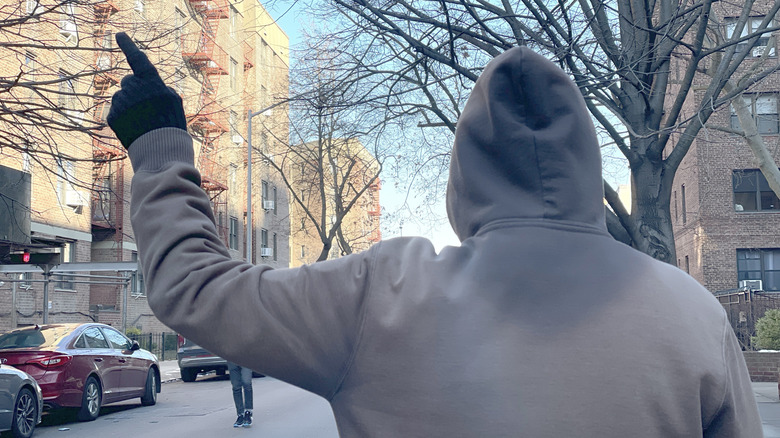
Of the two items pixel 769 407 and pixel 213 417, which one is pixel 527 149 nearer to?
pixel 213 417

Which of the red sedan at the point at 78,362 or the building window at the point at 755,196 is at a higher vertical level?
the building window at the point at 755,196

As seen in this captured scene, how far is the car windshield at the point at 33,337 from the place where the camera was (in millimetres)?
13016

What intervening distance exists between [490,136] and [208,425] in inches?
449

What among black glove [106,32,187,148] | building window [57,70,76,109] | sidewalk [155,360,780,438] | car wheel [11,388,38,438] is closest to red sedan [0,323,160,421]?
car wheel [11,388,38,438]

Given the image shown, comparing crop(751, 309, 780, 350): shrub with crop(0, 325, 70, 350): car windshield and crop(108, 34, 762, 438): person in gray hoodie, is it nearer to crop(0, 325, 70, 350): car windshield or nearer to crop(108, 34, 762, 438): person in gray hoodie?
crop(0, 325, 70, 350): car windshield

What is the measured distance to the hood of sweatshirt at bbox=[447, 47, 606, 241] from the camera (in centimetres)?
161

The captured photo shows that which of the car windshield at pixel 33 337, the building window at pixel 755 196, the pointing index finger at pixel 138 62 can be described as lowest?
the car windshield at pixel 33 337

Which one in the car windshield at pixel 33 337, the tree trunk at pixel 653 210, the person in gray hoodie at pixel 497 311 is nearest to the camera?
the person in gray hoodie at pixel 497 311

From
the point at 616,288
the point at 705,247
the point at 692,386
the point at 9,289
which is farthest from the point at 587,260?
the point at 705,247

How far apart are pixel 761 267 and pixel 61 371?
2696cm

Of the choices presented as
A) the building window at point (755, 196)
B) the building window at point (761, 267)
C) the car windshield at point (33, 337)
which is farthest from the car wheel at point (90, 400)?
the building window at point (755, 196)

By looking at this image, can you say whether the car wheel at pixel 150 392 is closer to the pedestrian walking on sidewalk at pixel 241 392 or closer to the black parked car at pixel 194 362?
the pedestrian walking on sidewalk at pixel 241 392

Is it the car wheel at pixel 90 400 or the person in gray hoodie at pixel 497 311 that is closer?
the person in gray hoodie at pixel 497 311

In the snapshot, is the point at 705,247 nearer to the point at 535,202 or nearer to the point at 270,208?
the point at 270,208
